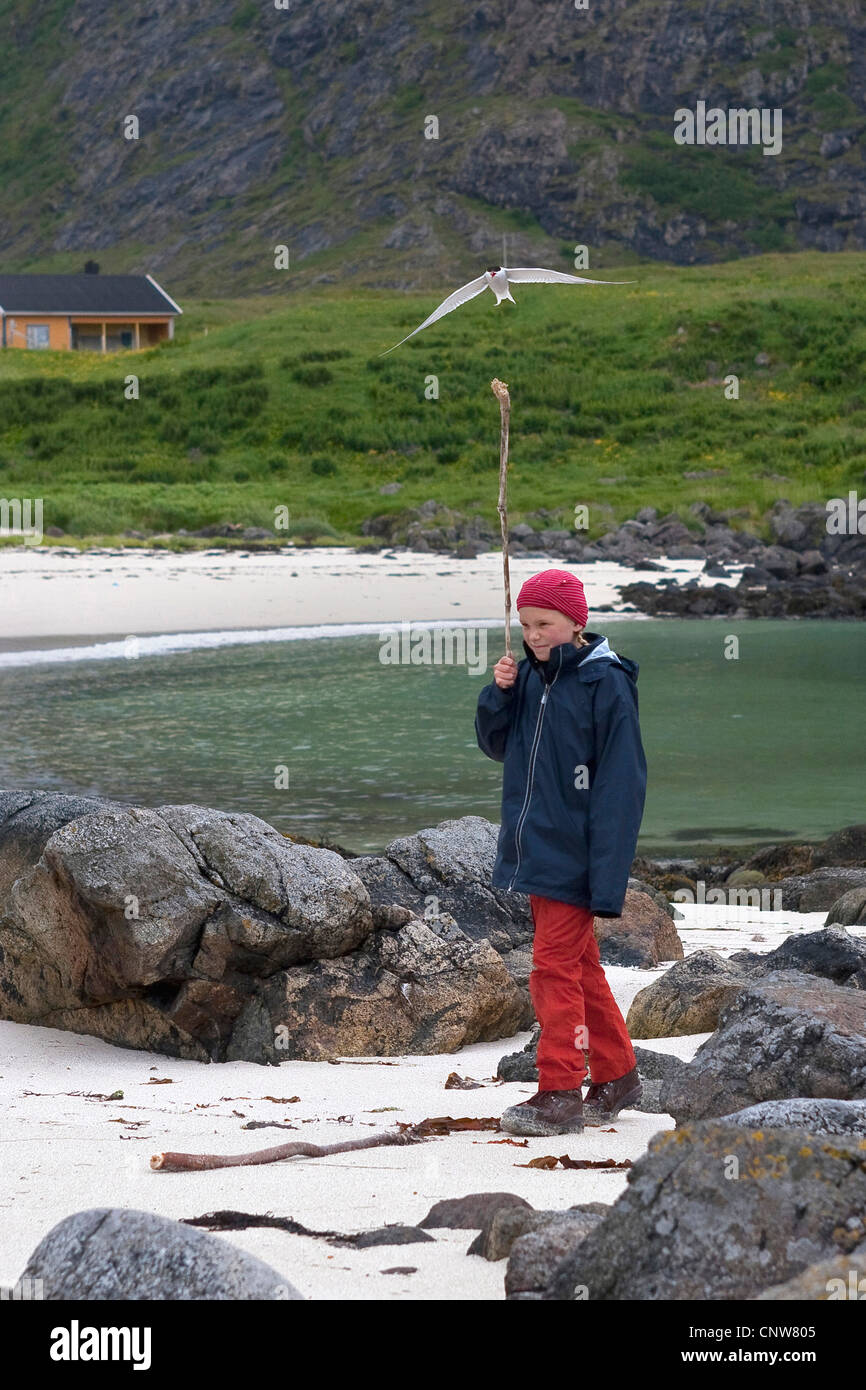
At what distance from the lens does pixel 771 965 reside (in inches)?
244

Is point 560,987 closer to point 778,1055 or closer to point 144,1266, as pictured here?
point 778,1055

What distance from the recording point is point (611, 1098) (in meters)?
4.88

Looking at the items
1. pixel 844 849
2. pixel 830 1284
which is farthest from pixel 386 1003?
pixel 844 849

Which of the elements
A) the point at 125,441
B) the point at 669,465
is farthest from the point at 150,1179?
the point at 125,441

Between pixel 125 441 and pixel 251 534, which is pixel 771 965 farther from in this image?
pixel 125 441

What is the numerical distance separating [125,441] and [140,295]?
87.2 feet

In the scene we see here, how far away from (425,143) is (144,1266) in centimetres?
14849

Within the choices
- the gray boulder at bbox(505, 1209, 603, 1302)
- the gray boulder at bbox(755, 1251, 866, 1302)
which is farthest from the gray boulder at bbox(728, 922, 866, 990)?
the gray boulder at bbox(755, 1251, 866, 1302)

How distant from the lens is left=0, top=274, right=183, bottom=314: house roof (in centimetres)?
7475

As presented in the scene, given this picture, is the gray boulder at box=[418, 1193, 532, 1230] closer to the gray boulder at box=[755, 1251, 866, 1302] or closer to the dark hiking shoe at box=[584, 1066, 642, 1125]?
the gray boulder at box=[755, 1251, 866, 1302]

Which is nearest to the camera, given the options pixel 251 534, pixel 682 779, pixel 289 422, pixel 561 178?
pixel 682 779

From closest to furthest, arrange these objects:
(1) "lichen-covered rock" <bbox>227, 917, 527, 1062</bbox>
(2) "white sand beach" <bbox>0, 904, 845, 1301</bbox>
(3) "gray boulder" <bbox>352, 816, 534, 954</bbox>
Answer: (2) "white sand beach" <bbox>0, 904, 845, 1301</bbox> < (1) "lichen-covered rock" <bbox>227, 917, 527, 1062</bbox> < (3) "gray boulder" <bbox>352, 816, 534, 954</bbox>

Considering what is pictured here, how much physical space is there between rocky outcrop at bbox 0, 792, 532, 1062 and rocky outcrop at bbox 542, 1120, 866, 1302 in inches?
106

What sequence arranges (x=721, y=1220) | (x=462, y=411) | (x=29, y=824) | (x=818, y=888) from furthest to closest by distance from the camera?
1. (x=462, y=411)
2. (x=818, y=888)
3. (x=29, y=824)
4. (x=721, y=1220)
